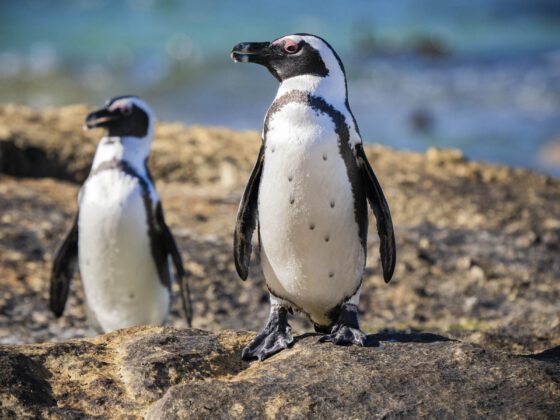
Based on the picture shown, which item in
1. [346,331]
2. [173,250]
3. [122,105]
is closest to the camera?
[346,331]

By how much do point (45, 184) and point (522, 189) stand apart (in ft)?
12.9

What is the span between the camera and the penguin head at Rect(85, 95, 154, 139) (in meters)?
6.25

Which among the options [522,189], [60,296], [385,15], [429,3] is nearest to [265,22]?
[385,15]

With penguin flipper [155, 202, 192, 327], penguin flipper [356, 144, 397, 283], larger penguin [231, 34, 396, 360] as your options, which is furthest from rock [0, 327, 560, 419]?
penguin flipper [155, 202, 192, 327]

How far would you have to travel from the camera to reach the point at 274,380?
12.0 ft

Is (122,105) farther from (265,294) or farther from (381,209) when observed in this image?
(381,209)

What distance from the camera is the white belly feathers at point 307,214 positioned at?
13.9 feet

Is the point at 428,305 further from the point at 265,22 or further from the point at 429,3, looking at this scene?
the point at 429,3

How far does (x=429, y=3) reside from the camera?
1331 inches

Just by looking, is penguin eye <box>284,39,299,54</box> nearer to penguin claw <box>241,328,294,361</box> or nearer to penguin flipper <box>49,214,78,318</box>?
penguin claw <box>241,328,294,361</box>

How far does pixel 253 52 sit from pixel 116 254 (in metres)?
1.99

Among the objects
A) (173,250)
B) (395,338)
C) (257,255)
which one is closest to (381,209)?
(395,338)

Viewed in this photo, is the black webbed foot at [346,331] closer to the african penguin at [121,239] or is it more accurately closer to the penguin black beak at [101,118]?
the african penguin at [121,239]

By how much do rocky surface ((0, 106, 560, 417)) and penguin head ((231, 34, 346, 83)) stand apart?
1.12 meters
